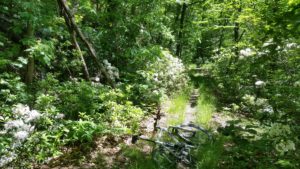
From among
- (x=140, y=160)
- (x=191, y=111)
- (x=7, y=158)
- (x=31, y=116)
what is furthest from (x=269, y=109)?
(x=7, y=158)

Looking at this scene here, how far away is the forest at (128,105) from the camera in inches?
171

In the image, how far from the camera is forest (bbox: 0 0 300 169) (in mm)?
4348

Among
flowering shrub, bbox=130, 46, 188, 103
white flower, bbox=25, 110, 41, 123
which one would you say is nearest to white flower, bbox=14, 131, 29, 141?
white flower, bbox=25, 110, 41, 123

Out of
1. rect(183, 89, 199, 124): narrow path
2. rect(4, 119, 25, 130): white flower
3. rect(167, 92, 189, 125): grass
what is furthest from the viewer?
rect(183, 89, 199, 124): narrow path

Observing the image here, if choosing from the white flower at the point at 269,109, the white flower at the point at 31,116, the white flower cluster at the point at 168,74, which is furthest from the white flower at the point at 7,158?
the white flower cluster at the point at 168,74

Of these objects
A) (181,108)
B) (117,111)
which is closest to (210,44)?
(181,108)

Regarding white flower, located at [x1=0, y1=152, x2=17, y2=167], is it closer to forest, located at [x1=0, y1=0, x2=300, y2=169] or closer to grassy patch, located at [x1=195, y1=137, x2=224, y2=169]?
forest, located at [x1=0, y1=0, x2=300, y2=169]

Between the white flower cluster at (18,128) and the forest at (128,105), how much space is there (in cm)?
1

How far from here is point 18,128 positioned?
408 cm

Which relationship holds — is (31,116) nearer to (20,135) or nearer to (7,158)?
(20,135)

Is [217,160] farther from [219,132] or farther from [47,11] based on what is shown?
[47,11]

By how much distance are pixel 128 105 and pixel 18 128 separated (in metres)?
2.56

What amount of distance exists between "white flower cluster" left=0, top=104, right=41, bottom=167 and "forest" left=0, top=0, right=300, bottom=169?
0.01 m

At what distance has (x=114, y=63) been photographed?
941cm
